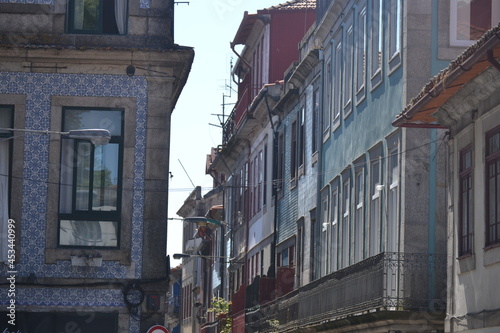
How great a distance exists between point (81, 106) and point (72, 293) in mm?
3040

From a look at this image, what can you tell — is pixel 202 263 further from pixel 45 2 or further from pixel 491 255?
pixel 491 255

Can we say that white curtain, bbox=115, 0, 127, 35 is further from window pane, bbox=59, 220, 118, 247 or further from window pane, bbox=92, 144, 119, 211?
window pane, bbox=59, 220, 118, 247

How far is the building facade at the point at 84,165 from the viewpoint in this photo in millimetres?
20984

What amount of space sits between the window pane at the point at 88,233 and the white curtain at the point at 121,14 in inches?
127

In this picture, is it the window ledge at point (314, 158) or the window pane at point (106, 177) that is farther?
the window ledge at point (314, 158)

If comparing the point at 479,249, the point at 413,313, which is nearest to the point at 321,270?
the point at 413,313

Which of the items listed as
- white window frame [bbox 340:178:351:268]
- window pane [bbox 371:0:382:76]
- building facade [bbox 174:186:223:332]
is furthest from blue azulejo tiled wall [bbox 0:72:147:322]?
building facade [bbox 174:186:223:332]

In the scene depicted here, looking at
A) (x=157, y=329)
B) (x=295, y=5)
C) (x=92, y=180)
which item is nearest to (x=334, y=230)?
(x=92, y=180)

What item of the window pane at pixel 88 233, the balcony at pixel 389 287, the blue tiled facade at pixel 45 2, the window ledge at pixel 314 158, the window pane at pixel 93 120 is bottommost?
the balcony at pixel 389 287

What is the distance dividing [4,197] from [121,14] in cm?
360

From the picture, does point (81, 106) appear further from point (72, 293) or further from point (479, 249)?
point (479, 249)

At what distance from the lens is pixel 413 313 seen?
65.7ft

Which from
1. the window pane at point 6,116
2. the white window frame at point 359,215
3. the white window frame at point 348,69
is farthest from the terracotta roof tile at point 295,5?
Result: the window pane at point 6,116

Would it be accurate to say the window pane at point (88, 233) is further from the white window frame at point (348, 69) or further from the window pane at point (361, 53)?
the white window frame at point (348, 69)
